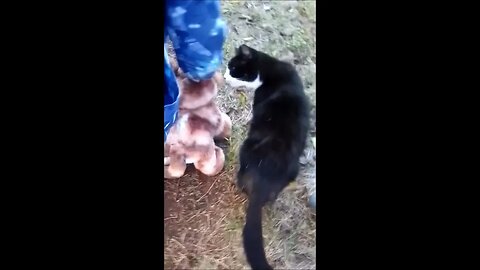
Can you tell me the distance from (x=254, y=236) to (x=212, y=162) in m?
0.19

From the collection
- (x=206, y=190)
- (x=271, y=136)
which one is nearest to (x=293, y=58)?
(x=271, y=136)

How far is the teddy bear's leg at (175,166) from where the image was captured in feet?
4.53

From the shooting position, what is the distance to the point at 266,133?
141cm

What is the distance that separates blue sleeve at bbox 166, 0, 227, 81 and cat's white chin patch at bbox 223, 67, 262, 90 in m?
0.05

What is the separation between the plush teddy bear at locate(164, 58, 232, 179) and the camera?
4.54ft

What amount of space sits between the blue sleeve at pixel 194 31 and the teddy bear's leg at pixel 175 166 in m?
0.17

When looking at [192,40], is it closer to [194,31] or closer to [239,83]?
[194,31]

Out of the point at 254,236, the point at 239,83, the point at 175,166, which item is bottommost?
the point at 254,236

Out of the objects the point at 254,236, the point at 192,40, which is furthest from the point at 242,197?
the point at 192,40

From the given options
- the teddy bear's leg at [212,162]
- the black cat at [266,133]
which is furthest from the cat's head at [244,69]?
the teddy bear's leg at [212,162]

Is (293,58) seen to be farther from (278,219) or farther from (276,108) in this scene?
(278,219)

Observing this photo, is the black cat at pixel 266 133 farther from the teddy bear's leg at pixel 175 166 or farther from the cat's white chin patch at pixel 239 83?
the teddy bear's leg at pixel 175 166

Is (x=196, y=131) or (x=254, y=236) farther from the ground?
(x=196, y=131)

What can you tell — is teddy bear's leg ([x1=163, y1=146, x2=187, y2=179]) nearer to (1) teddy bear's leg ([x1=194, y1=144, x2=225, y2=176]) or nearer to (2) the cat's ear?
(1) teddy bear's leg ([x1=194, y1=144, x2=225, y2=176])
